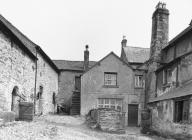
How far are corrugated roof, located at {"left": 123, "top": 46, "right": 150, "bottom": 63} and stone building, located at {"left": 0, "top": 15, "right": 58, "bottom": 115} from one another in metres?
10.6

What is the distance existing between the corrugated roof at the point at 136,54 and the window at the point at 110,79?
5.81 m

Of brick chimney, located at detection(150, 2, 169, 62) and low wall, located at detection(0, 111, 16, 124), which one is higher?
brick chimney, located at detection(150, 2, 169, 62)

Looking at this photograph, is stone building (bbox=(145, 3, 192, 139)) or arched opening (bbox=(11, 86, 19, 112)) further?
arched opening (bbox=(11, 86, 19, 112))

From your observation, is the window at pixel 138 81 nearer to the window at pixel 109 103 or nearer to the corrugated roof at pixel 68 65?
the window at pixel 109 103

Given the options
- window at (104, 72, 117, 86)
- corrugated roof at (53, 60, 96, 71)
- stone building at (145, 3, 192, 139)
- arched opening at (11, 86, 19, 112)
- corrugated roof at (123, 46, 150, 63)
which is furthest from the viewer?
corrugated roof at (53, 60, 96, 71)

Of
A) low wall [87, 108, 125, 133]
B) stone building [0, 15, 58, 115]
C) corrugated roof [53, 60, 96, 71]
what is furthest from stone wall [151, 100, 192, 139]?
corrugated roof [53, 60, 96, 71]

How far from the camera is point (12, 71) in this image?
1530 centimetres

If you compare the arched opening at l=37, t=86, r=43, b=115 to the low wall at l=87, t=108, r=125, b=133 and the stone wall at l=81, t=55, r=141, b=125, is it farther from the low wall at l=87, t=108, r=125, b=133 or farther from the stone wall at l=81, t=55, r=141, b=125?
the low wall at l=87, t=108, r=125, b=133

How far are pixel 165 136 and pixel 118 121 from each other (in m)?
3.11

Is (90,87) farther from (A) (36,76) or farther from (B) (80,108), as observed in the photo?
(A) (36,76)

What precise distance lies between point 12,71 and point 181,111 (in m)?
10.2

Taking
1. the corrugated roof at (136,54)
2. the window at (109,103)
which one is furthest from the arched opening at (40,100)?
the corrugated roof at (136,54)

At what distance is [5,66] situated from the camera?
14.1 metres

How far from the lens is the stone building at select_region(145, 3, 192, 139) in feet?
47.2
